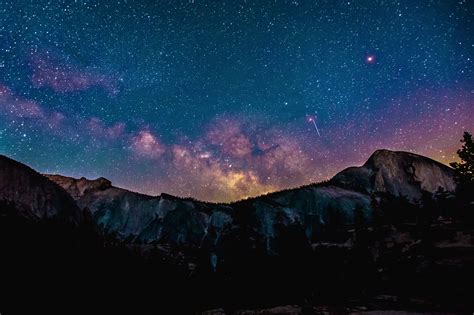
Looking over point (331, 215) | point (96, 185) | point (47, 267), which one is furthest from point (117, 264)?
point (96, 185)

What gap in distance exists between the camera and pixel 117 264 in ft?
101

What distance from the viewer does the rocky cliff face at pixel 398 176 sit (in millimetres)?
95750

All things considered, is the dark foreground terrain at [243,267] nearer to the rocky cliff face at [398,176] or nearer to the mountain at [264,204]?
the mountain at [264,204]

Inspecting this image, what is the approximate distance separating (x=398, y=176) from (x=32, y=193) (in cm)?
9830

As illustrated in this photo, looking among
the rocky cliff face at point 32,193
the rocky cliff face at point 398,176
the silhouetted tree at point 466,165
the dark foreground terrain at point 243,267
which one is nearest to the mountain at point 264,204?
the rocky cliff face at point 398,176

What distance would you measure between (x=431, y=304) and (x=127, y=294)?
85.4 ft

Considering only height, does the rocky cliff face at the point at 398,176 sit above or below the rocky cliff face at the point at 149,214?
above

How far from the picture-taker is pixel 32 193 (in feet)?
204

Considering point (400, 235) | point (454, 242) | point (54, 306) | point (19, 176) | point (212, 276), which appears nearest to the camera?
point (54, 306)

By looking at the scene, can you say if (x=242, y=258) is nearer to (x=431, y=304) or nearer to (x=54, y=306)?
(x=431, y=304)

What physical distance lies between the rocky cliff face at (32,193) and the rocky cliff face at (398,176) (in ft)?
260

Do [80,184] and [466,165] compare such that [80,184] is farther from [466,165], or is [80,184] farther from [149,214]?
[466,165]

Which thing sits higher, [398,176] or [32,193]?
[398,176]

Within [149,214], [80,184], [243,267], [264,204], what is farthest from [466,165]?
[80,184]
